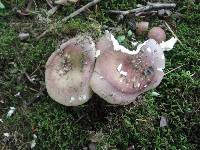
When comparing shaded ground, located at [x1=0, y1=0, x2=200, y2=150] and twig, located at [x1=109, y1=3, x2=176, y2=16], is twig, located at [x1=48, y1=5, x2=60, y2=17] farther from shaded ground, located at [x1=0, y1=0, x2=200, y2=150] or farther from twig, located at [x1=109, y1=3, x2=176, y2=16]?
twig, located at [x1=109, y1=3, x2=176, y2=16]

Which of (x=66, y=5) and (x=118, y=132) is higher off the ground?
(x=66, y=5)

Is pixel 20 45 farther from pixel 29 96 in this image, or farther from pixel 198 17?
pixel 198 17

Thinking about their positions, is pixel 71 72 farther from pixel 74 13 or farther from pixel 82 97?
pixel 74 13

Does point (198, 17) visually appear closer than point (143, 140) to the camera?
No

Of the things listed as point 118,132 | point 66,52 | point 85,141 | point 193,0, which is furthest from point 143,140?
point 193,0

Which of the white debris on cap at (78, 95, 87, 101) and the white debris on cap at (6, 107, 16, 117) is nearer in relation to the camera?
the white debris on cap at (78, 95, 87, 101)

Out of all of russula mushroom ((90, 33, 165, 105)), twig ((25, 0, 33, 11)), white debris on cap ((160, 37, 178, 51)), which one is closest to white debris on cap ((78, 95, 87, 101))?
russula mushroom ((90, 33, 165, 105))

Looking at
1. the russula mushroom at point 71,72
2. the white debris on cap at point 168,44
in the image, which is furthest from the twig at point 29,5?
the white debris on cap at point 168,44

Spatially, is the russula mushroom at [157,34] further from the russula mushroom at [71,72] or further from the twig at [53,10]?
the twig at [53,10]
